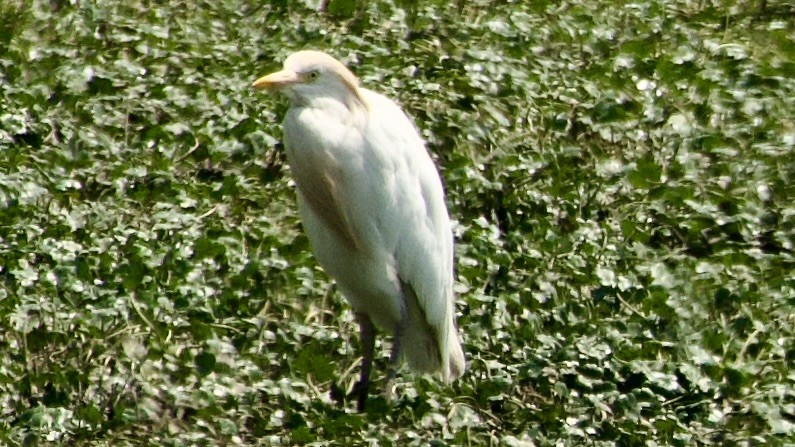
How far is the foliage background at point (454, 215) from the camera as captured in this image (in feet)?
17.6

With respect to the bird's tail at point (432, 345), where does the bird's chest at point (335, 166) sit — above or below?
above

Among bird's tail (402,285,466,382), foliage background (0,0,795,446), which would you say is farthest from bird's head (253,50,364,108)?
foliage background (0,0,795,446)

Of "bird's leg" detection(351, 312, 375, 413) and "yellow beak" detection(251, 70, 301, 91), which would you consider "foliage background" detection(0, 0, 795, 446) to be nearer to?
"bird's leg" detection(351, 312, 375, 413)

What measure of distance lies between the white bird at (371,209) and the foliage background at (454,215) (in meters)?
0.19

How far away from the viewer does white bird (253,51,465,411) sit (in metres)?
5.24

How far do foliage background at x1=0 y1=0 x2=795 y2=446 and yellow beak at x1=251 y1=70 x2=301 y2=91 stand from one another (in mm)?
844

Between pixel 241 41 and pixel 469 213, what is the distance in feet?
4.92

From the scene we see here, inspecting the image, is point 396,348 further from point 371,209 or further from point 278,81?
point 278,81

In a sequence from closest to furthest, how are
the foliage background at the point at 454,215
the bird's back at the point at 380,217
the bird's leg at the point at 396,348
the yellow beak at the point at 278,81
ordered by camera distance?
the yellow beak at the point at 278,81 → the bird's back at the point at 380,217 → the foliage background at the point at 454,215 → the bird's leg at the point at 396,348

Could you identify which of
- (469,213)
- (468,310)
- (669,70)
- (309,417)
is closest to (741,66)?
(669,70)

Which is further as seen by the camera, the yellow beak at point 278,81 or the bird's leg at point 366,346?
the bird's leg at point 366,346

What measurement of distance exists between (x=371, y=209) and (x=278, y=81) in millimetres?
476

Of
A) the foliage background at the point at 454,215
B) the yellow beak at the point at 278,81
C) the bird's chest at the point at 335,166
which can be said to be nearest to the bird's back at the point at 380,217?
the bird's chest at the point at 335,166

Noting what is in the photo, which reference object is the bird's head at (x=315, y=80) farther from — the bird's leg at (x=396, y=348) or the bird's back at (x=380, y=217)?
the bird's leg at (x=396, y=348)
